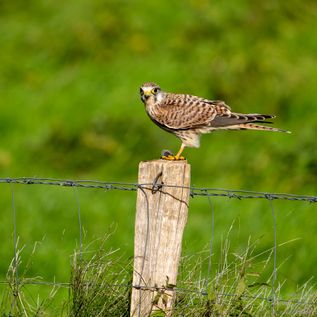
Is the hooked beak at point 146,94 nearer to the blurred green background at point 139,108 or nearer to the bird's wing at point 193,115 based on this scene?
the bird's wing at point 193,115

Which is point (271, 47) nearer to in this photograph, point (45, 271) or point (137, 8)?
point (137, 8)

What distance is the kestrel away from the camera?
8.09 metres

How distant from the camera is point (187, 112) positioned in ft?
26.8

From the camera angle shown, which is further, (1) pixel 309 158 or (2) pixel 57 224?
(1) pixel 309 158

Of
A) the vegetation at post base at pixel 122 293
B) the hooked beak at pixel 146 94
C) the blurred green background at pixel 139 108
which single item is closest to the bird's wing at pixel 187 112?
the hooked beak at pixel 146 94

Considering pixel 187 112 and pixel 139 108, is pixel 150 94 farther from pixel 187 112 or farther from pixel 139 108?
pixel 139 108

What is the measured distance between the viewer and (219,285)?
5.63 metres

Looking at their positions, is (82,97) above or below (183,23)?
below

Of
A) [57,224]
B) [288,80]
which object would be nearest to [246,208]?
[57,224]

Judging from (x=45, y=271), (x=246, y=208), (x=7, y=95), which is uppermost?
(x=7, y=95)

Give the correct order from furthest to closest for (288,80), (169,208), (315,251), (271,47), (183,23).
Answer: (183,23)
(271,47)
(288,80)
(315,251)
(169,208)

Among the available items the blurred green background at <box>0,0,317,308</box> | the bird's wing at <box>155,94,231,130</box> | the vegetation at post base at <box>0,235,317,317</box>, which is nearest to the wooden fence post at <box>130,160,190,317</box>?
the vegetation at post base at <box>0,235,317,317</box>

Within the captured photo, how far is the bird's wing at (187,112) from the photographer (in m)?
8.07

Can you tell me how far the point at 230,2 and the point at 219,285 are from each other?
42.1 ft
